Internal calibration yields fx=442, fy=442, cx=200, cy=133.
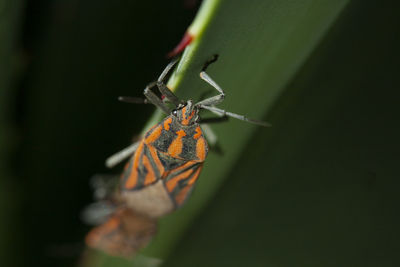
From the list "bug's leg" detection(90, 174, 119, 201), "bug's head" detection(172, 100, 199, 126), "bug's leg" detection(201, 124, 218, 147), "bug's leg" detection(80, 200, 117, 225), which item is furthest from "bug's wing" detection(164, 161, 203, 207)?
"bug's leg" detection(80, 200, 117, 225)

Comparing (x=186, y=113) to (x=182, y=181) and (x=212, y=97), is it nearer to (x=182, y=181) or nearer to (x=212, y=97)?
(x=212, y=97)

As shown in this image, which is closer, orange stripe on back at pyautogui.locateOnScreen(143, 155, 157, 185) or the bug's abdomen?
the bug's abdomen

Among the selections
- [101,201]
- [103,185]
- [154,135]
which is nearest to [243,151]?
[154,135]

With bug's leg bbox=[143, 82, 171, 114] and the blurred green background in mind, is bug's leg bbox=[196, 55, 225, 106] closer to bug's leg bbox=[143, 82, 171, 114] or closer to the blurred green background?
bug's leg bbox=[143, 82, 171, 114]

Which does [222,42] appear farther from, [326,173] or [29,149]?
[29,149]

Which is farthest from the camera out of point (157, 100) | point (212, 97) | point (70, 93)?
point (70, 93)

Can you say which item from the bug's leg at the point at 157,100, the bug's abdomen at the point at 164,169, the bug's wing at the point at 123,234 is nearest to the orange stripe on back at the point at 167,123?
the bug's abdomen at the point at 164,169

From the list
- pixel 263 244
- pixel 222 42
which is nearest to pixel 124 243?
pixel 263 244
